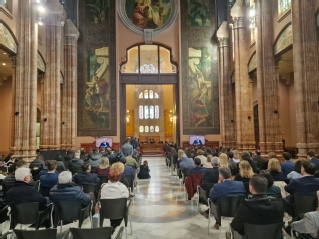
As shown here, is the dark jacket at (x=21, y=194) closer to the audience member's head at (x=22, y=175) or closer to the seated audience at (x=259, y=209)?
the audience member's head at (x=22, y=175)

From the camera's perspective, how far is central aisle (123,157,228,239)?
18.9 ft

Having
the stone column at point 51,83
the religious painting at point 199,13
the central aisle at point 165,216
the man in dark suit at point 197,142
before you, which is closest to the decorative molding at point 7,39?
the stone column at point 51,83

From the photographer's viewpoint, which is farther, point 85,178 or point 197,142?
point 197,142

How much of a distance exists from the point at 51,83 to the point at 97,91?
20.1 ft

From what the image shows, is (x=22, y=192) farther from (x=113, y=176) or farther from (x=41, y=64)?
(x=41, y=64)

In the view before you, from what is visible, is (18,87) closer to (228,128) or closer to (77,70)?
(77,70)

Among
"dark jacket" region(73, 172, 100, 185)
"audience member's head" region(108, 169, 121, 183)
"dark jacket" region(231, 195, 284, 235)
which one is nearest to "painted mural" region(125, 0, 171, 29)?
"dark jacket" region(73, 172, 100, 185)

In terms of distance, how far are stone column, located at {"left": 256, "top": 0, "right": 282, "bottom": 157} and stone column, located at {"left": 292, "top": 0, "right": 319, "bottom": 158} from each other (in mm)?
3113

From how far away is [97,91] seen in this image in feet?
77.3

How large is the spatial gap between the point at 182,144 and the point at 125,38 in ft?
32.6

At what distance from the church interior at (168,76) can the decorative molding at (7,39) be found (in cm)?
5

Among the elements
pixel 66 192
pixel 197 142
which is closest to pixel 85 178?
pixel 66 192

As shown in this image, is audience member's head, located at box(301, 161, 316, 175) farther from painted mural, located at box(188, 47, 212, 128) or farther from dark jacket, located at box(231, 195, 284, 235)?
painted mural, located at box(188, 47, 212, 128)

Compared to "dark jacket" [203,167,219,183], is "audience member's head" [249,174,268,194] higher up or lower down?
higher up
